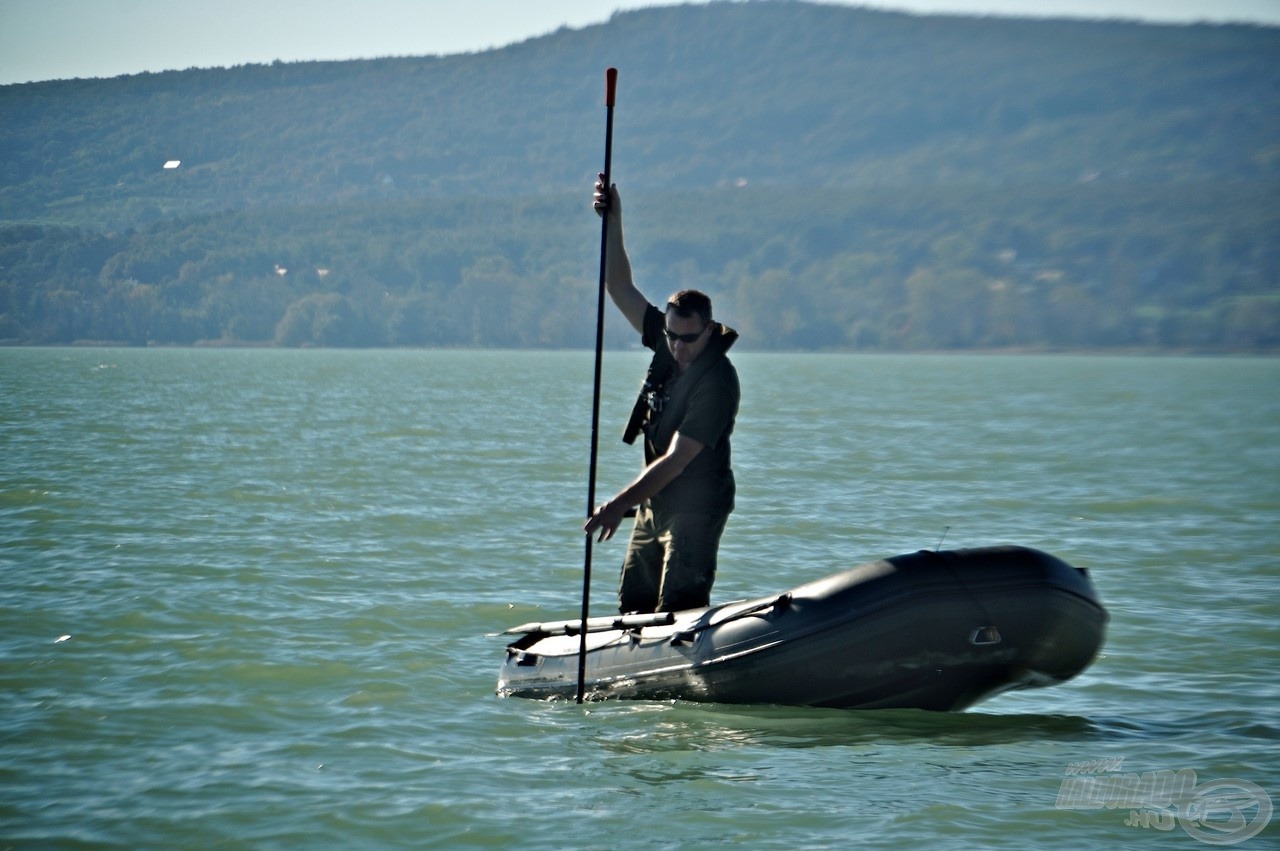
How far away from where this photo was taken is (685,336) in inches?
303

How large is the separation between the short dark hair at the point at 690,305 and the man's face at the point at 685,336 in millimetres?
19

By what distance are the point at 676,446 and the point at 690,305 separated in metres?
0.69

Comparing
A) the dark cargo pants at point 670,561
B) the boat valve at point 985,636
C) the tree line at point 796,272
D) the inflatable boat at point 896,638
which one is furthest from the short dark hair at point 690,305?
the tree line at point 796,272

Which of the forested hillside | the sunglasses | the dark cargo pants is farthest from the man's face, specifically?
the forested hillside

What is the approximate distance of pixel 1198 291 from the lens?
159m

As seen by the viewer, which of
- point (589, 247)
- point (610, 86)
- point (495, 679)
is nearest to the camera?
point (610, 86)

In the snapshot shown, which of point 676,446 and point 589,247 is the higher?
point 589,247

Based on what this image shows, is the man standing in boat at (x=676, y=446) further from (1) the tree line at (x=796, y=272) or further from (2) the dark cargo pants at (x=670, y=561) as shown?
(1) the tree line at (x=796, y=272)

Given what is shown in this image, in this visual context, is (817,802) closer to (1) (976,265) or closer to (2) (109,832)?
(2) (109,832)

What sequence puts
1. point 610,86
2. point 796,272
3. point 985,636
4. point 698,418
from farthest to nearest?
point 796,272 → point 610,86 → point 698,418 → point 985,636

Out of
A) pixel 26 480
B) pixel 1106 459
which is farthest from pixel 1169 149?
Result: pixel 26 480

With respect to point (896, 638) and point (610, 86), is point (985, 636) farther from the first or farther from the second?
point (610, 86)

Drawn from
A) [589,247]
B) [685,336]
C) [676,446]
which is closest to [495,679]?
[676,446]

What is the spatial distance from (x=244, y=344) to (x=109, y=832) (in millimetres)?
150461
